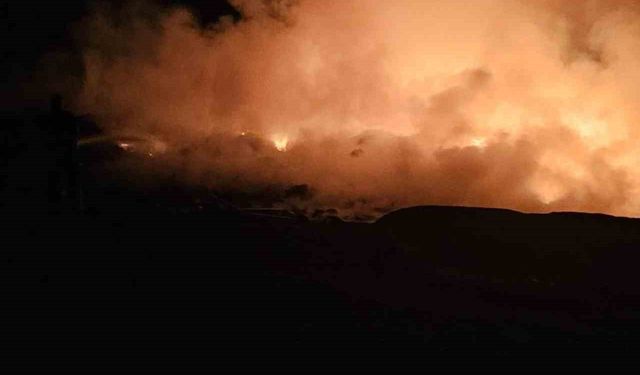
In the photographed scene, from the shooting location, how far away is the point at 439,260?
948cm

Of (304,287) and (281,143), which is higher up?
(281,143)

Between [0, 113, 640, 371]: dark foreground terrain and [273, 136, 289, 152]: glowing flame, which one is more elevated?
[273, 136, 289, 152]: glowing flame

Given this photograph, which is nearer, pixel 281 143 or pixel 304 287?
pixel 304 287

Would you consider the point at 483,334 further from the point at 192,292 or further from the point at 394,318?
the point at 192,292

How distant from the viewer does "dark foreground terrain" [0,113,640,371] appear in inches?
237

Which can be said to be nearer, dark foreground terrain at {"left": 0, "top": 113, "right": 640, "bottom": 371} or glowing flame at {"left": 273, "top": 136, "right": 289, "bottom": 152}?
dark foreground terrain at {"left": 0, "top": 113, "right": 640, "bottom": 371}

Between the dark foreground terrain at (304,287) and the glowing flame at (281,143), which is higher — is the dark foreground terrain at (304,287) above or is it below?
below

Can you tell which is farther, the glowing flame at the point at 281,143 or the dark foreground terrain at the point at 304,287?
the glowing flame at the point at 281,143

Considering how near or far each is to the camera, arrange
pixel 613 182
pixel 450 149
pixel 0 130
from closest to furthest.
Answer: pixel 0 130 < pixel 613 182 < pixel 450 149

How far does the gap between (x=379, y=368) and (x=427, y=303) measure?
1.91 meters

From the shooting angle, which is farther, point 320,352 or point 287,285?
point 287,285

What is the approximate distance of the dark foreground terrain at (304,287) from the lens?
6.02 metres

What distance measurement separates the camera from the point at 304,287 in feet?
24.7

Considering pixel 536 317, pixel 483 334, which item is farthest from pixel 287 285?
pixel 536 317
